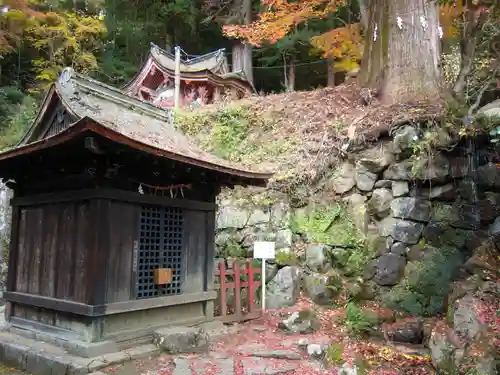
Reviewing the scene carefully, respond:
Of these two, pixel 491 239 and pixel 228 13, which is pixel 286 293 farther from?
pixel 228 13

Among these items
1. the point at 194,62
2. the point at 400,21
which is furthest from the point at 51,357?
the point at 194,62

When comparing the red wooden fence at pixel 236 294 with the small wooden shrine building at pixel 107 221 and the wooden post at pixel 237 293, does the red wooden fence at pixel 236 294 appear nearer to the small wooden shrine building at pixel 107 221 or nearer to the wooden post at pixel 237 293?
the wooden post at pixel 237 293

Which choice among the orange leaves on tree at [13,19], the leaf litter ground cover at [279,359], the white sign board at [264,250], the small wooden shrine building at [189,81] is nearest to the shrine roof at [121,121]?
the white sign board at [264,250]

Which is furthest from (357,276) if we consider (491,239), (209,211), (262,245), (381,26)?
(381,26)

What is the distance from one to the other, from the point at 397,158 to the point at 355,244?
7.97 ft

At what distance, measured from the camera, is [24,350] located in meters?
6.92

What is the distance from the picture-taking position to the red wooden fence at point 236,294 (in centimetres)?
910

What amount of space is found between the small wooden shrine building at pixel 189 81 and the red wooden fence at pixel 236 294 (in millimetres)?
12315

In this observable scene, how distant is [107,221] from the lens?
6820mm

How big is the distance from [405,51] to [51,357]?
1194 centimetres

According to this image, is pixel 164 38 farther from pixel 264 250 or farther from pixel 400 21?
pixel 264 250

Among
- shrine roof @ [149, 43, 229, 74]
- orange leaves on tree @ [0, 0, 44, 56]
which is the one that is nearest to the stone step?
shrine roof @ [149, 43, 229, 74]

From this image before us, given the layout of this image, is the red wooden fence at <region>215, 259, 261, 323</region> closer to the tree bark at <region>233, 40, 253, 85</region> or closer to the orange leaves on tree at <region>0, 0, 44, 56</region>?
the tree bark at <region>233, 40, 253, 85</region>

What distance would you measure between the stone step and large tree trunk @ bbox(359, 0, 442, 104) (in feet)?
32.5
